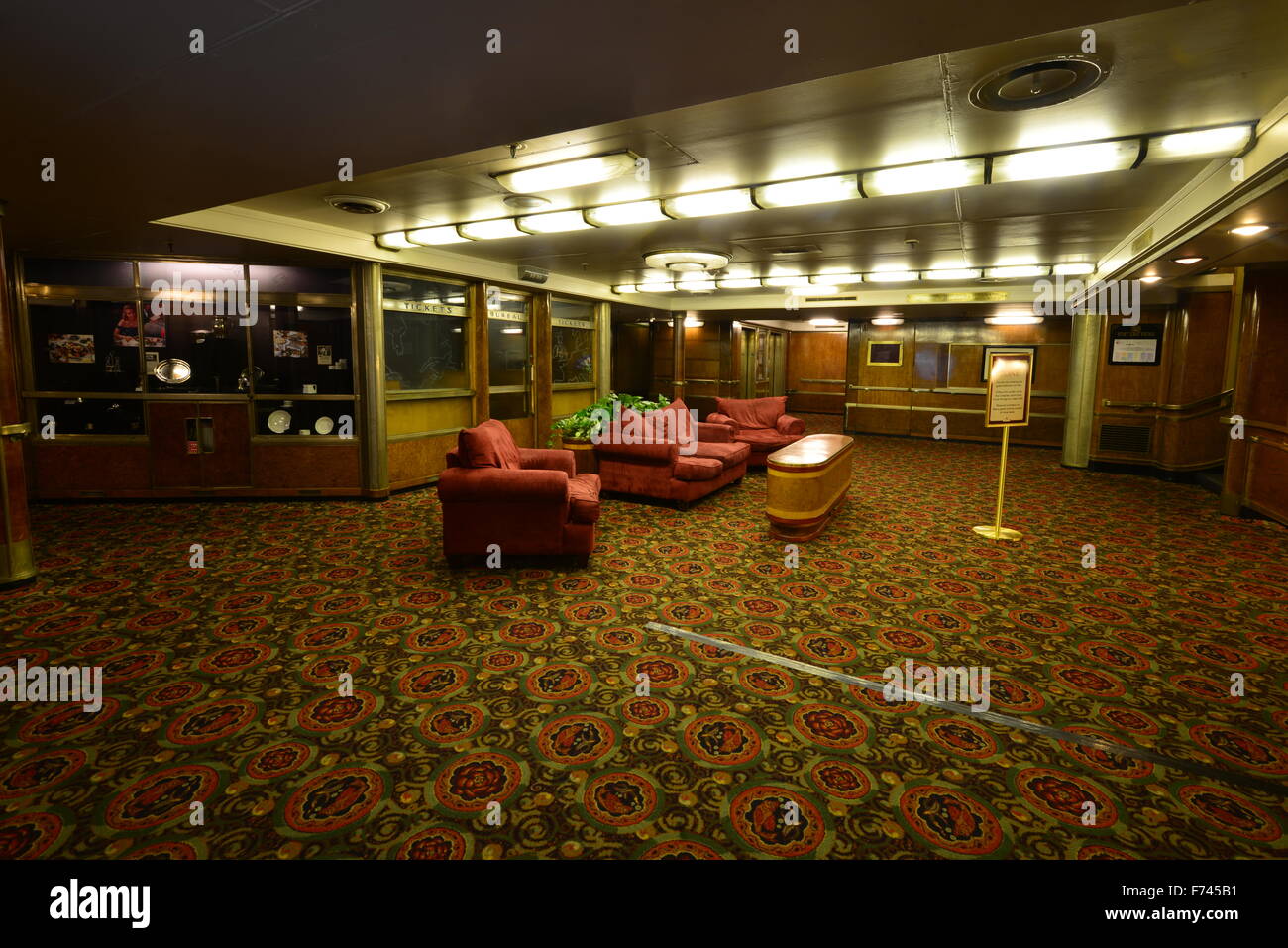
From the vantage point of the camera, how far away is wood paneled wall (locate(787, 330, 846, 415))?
18.5 m

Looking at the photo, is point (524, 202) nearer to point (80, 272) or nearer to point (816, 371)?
point (80, 272)

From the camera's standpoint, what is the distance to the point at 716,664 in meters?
3.21

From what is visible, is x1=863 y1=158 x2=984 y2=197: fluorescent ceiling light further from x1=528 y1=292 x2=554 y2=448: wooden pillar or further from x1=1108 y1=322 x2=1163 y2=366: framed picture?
x1=1108 y1=322 x2=1163 y2=366: framed picture

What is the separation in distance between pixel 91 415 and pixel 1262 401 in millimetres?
12668

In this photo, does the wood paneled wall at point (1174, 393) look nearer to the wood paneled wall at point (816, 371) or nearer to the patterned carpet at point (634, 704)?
the patterned carpet at point (634, 704)

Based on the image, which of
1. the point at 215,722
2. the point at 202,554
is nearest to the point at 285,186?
the point at 202,554

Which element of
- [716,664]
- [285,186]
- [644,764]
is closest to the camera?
[644,764]

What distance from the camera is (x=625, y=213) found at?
5.55 m

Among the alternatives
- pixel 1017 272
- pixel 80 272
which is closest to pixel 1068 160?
pixel 1017 272

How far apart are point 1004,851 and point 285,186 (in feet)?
16.9

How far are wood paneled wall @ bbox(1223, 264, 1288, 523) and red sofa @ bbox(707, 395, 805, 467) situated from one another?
5007mm

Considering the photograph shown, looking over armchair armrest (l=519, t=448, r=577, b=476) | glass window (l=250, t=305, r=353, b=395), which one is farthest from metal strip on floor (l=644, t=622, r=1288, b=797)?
glass window (l=250, t=305, r=353, b=395)

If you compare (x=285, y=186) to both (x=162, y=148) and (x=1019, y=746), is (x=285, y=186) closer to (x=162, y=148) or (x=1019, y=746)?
(x=162, y=148)
